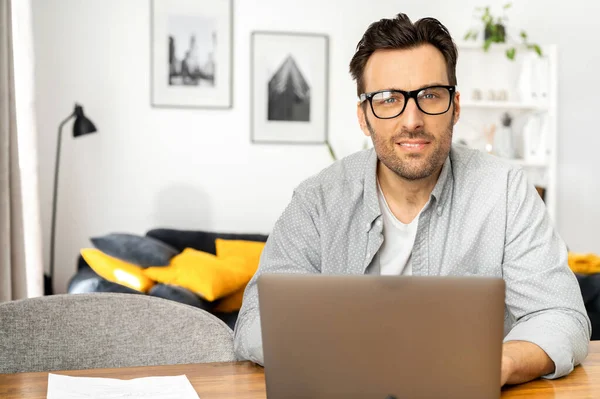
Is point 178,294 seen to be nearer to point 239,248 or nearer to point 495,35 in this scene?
point 239,248

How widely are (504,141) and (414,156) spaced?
10.9ft

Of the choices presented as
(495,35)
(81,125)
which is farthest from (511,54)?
(81,125)

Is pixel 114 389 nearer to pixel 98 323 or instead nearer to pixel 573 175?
pixel 98 323

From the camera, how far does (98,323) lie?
4.29ft

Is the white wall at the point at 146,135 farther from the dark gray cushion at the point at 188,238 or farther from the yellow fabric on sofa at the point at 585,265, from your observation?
the yellow fabric on sofa at the point at 585,265

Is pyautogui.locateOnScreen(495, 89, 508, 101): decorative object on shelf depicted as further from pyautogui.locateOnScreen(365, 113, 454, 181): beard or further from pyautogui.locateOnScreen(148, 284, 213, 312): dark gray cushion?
pyautogui.locateOnScreen(365, 113, 454, 181): beard

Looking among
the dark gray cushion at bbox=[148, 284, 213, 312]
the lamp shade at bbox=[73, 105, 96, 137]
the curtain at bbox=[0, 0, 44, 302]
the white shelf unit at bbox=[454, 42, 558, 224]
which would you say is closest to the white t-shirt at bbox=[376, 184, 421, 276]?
the curtain at bbox=[0, 0, 44, 302]

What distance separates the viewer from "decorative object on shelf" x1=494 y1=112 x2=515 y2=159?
4.67m

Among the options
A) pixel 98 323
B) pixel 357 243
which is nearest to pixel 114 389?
pixel 98 323

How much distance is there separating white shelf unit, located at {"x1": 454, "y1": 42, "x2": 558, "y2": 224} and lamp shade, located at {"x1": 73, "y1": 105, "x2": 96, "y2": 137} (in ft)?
7.53

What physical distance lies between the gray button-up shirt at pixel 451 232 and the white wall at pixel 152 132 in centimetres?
282

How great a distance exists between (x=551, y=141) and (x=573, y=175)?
48 centimetres

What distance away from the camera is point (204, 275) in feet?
10.7

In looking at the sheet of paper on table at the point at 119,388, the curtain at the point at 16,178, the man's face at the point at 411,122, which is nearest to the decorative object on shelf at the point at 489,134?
the curtain at the point at 16,178
